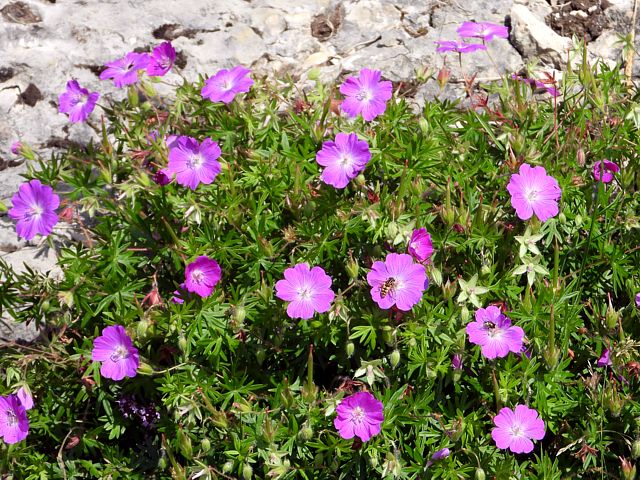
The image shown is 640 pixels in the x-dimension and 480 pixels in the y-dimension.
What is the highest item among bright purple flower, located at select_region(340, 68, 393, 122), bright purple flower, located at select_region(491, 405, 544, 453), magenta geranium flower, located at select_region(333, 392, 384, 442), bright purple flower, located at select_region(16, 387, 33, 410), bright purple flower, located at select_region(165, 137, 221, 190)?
bright purple flower, located at select_region(340, 68, 393, 122)

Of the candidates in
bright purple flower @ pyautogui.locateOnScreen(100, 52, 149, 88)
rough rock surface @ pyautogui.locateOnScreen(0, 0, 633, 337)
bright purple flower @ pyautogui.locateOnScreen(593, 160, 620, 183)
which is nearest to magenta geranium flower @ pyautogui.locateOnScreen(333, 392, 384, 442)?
bright purple flower @ pyautogui.locateOnScreen(593, 160, 620, 183)

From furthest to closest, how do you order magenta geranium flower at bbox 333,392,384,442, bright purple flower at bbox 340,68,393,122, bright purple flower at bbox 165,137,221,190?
bright purple flower at bbox 340,68,393,122 < bright purple flower at bbox 165,137,221,190 < magenta geranium flower at bbox 333,392,384,442

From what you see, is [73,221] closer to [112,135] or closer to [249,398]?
[112,135]

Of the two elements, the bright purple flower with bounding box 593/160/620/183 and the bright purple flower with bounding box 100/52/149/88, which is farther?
the bright purple flower with bounding box 100/52/149/88

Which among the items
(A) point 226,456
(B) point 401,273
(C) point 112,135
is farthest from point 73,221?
(B) point 401,273

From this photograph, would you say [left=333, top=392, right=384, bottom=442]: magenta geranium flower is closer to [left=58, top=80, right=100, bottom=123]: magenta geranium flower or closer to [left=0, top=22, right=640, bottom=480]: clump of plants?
[left=0, top=22, right=640, bottom=480]: clump of plants

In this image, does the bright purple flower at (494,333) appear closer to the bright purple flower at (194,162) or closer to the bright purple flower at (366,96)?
the bright purple flower at (366,96)
